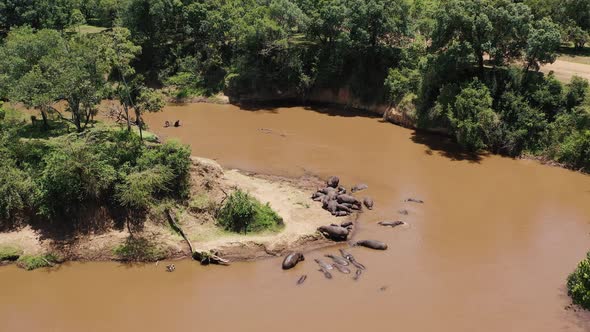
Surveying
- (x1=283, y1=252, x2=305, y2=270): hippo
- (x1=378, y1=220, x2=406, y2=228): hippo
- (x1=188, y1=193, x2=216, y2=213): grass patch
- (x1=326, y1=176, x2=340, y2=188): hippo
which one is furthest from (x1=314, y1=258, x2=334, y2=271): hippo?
(x1=326, y1=176, x2=340, y2=188): hippo

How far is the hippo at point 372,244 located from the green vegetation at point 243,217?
3732mm

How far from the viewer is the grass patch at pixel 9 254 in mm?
A: 21766

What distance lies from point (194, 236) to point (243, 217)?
2322mm

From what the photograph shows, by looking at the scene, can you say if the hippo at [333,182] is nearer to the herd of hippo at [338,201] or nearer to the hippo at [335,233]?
the herd of hippo at [338,201]

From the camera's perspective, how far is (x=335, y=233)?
2309 cm

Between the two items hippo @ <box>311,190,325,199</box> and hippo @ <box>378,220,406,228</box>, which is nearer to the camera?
hippo @ <box>378,220,406,228</box>

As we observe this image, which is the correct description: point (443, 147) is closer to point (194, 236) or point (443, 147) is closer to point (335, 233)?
point (335, 233)

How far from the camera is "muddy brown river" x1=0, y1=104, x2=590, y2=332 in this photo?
1842 centimetres

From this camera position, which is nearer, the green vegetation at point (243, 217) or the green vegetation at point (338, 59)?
the green vegetation at point (243, 217)

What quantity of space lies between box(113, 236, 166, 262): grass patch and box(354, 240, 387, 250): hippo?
28.3 feet

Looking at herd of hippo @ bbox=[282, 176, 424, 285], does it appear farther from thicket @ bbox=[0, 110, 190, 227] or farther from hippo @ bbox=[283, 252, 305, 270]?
thicket @ bbox=[0, 110, 190, 227]

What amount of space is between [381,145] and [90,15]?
47.0 m

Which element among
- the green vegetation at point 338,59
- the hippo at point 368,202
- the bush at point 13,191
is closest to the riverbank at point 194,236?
the bush at point 13,191

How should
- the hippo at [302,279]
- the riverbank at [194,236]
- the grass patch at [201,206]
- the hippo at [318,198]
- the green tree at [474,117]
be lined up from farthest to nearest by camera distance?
the green tree at [474,117] → the hippo at [318,198] → the grass patch at [201,206] → the riverbank at [194,236] → the hippo at [302,279]
